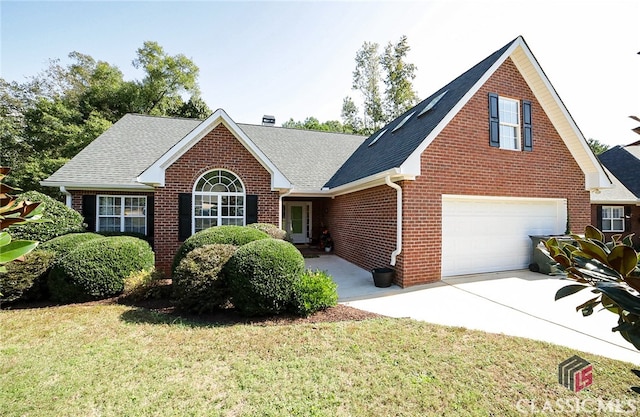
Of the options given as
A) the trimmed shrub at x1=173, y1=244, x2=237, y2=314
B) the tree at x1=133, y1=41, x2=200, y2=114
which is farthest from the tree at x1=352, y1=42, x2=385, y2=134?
the trimmed shrub at x1=173, y1=244, x2=237, y2=314

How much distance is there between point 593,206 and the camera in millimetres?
13938

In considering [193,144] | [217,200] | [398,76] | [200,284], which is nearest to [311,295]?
[200,284]

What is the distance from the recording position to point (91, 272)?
650cm

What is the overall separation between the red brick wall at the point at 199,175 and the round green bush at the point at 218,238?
250 cm

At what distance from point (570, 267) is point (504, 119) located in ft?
30.8

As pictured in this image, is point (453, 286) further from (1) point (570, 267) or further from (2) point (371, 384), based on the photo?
(1) point (570, 267)

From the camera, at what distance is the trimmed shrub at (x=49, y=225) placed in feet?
24.7

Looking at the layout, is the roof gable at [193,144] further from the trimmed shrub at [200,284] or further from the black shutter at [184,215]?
the trimmed shrub at [200,284]

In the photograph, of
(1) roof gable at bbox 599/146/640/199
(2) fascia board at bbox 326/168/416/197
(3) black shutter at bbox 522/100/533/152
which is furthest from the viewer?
(1) roof gable at bbox 599/146/640/199

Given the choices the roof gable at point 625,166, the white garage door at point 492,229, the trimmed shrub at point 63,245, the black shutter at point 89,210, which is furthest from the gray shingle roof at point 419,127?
the roof gable at point 625,166

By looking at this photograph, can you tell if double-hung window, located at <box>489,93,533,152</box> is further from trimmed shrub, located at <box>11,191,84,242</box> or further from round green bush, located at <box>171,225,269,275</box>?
trimmed shrub, located at <box>11,191,84,242</box>

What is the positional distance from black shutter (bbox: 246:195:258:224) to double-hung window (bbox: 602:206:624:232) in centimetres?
1715

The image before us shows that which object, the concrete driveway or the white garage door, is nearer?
the concrete driveway

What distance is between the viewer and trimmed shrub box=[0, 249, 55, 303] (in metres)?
6.28
